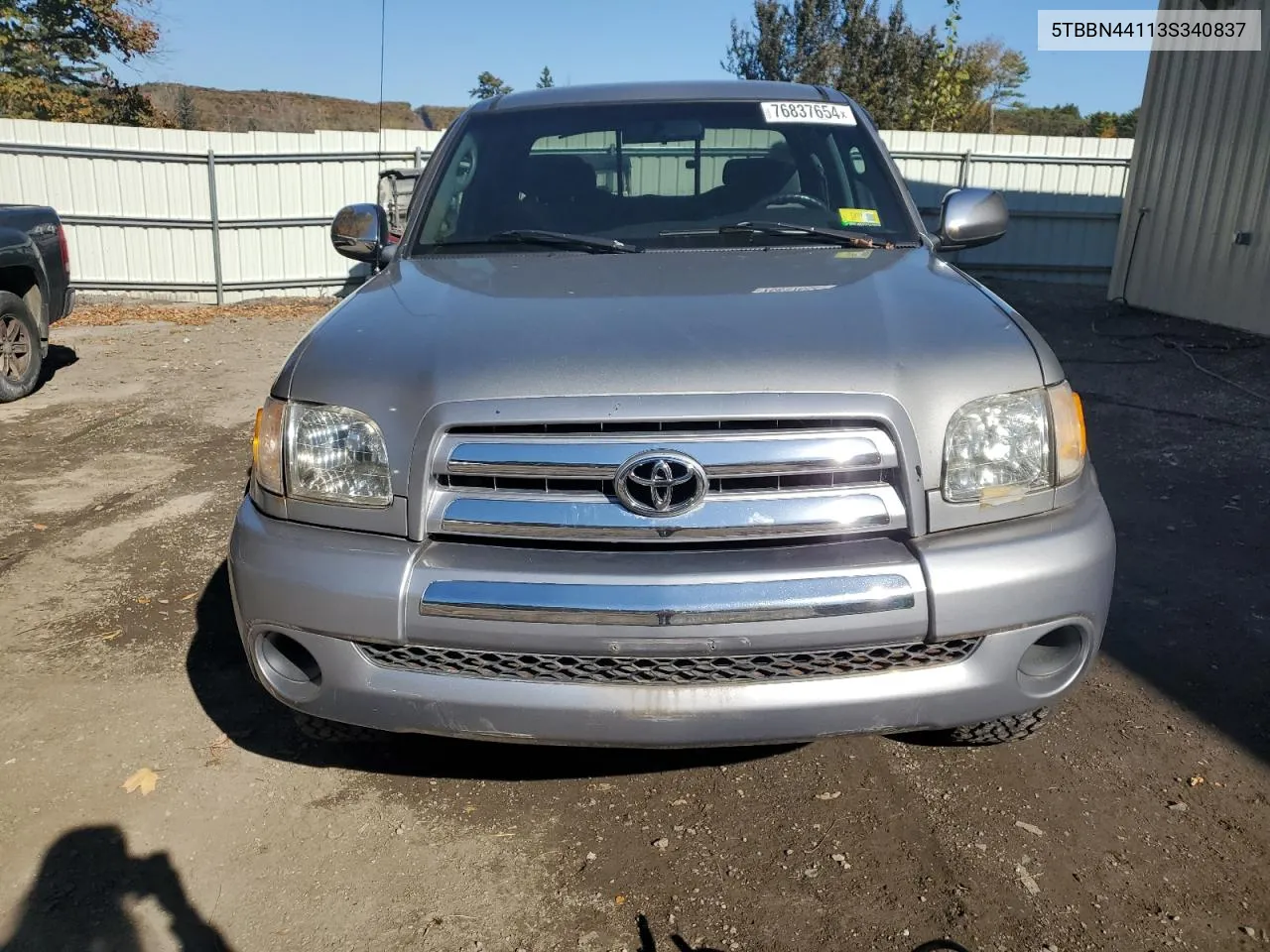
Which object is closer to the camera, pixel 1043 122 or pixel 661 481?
pixel 661 481

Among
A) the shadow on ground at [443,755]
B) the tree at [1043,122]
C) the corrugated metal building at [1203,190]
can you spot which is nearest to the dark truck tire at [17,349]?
the shadow on ground at [443,755]

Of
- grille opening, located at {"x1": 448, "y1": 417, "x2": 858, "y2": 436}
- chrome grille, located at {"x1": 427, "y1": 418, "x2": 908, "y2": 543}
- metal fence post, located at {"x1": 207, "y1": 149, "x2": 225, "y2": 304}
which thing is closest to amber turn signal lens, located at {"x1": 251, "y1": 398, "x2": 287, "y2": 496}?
chrome grille, located at {"x1": 427, "y1": 418, "x2": 908, "y2": 543}

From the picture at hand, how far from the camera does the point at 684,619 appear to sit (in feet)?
6.91

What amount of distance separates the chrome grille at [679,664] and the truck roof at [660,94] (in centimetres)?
237

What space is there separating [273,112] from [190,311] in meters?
23.8

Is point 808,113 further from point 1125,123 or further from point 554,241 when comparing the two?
point 1125,123

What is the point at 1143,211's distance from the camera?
11.2 m

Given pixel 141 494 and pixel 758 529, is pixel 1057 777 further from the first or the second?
Result: pixel 141 494

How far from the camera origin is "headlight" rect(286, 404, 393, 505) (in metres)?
2.30

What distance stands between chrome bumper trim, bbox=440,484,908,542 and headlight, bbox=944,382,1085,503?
0.57ft

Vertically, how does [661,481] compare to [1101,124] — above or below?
below

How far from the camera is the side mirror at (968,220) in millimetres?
3492

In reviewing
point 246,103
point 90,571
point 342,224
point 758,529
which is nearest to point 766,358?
point 758,529

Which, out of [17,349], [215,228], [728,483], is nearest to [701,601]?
[728,483]
